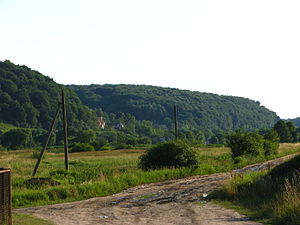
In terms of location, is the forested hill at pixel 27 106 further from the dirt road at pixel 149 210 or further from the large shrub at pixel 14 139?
the dirt road at pixel 149 210

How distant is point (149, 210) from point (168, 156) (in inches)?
584

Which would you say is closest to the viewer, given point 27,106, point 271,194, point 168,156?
point 271,194

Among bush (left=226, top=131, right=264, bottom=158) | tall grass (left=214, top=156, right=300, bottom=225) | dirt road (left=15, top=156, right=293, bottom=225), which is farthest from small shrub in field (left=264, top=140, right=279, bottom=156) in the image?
tall grass (left=214, top=156, right=300, bottom=225)

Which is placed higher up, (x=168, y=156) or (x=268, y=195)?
(x=168, y=156)

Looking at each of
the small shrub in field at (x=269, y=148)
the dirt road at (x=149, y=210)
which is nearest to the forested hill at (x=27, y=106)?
the small shrub in field at (x=269, y=148)

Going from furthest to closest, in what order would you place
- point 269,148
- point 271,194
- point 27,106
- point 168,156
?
point 27,106
point 269,148
point 168,156
point 271,194

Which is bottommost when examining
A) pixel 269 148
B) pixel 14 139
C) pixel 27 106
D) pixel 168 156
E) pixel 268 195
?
pixel 268 195

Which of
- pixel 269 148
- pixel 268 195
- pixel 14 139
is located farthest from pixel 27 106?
pixel 268 195

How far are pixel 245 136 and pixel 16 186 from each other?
79.2 ft

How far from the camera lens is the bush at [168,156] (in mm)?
30636

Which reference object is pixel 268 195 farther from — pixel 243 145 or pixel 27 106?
pixel 27 106

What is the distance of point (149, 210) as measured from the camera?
1585 centimetres

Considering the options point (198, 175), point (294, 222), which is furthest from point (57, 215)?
point (198, 175)

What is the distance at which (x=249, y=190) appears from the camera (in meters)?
A: 16.9
